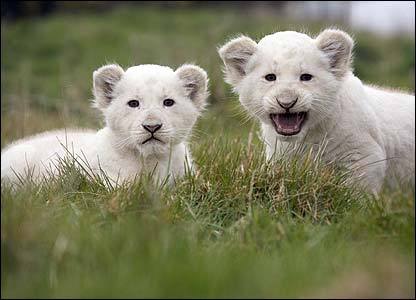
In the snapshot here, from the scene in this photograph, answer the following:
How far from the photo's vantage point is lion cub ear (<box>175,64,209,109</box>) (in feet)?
23.3

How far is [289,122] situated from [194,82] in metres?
0.99

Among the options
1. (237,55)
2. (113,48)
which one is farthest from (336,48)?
(113,48)

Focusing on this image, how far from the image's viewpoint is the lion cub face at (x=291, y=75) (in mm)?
6430

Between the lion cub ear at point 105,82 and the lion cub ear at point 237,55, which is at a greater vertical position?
the lion cub ear at point 237,55

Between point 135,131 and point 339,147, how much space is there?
5.58 ft

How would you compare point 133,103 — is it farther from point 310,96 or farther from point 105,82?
point 310,96

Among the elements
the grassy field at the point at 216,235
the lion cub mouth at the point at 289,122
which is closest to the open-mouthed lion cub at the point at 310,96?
the lion cub mouth at the point at 289,122

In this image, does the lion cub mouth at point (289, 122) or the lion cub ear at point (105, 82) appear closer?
the lion cub mouth at point (289, 122)

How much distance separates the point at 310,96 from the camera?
21.0ft

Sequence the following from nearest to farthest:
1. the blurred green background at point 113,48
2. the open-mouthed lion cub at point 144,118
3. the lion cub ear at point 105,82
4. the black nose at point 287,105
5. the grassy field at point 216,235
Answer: the grassy field at point 216,235 → the black nose at point 287,105 → the open-mouthed lion cub at point 144,118 → the lion cub ear at point 105,82 → the blurred green background at point 113,48

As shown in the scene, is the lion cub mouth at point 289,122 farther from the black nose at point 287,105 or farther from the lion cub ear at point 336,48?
the lion cub ear at point 336,48

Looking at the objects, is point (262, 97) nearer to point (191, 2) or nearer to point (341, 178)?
point (341, 178)

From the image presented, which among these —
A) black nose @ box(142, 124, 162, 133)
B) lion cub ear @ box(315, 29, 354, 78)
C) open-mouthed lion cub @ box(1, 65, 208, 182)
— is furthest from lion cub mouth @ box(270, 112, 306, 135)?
black nose @ box(142, 124, 162, 133)

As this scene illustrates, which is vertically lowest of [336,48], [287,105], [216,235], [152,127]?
[216,235]
